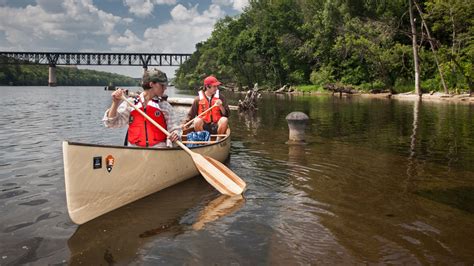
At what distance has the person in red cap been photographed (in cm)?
913

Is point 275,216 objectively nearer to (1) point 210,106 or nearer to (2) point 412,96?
(1) point 210,106

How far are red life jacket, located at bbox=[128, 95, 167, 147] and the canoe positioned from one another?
0.47 meters

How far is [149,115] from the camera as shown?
6457mm

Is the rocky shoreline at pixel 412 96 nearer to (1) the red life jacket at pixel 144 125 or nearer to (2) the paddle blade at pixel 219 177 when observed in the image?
(2) the paddle blade at pixel 219 177

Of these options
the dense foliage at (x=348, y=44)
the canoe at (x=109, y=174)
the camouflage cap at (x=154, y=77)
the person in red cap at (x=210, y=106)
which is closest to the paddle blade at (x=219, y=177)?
the canoe at (x=109, y=174)

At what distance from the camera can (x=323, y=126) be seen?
55.3 feet

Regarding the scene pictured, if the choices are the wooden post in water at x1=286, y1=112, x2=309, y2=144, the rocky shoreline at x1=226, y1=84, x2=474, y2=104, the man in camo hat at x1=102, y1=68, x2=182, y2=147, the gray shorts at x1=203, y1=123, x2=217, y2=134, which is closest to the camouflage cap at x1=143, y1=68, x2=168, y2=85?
the man in camo hat at x1=102, y1=68, x2=182, y2=147

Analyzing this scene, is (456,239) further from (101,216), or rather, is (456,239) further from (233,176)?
(101,216)

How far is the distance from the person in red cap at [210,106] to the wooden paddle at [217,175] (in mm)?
1885

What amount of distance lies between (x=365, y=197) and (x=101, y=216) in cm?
433

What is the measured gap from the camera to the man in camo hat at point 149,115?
611 cm

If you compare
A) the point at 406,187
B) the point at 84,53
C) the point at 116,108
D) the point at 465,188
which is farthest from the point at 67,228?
the point at 84,53

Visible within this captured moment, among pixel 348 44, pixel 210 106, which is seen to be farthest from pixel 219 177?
pixel 348 44

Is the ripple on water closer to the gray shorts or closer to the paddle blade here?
the paddle blade
